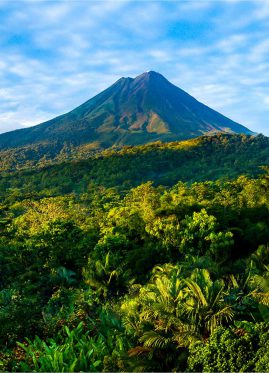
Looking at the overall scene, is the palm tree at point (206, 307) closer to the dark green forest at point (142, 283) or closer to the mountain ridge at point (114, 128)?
the dark green forest at point (142, 283)

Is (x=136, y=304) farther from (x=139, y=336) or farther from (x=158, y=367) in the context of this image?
(x=158, y=367)

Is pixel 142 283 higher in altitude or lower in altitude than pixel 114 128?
lower

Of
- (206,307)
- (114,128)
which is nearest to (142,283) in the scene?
(206,307)

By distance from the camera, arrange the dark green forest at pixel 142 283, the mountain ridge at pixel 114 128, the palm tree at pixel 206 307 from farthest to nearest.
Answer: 1. the mountain ridge at pixel 114 128
2. the palm tree at pixel 206 307
3. the dark green forest at pixel 142 283

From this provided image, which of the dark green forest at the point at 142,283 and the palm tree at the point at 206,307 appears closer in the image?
the dark green forest at the point at 142,283

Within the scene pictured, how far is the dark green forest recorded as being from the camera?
12.8 metres

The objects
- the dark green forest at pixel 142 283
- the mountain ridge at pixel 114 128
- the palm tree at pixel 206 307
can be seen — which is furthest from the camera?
the mountain ridge at pixel 114 128

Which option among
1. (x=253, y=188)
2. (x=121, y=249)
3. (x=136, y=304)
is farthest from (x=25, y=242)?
(x=253, y=188)

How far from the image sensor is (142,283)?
25.8m

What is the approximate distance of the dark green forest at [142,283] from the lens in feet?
42.1

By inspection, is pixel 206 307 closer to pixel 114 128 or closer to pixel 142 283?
pixel 142 283

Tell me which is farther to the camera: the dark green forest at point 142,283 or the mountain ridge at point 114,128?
the mountain ridge at point 114,128

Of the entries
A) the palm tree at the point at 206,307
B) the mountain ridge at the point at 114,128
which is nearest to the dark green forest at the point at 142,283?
the palm tree at the point at 206,307

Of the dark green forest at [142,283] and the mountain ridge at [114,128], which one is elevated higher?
the mountain ridge at [114,128]
